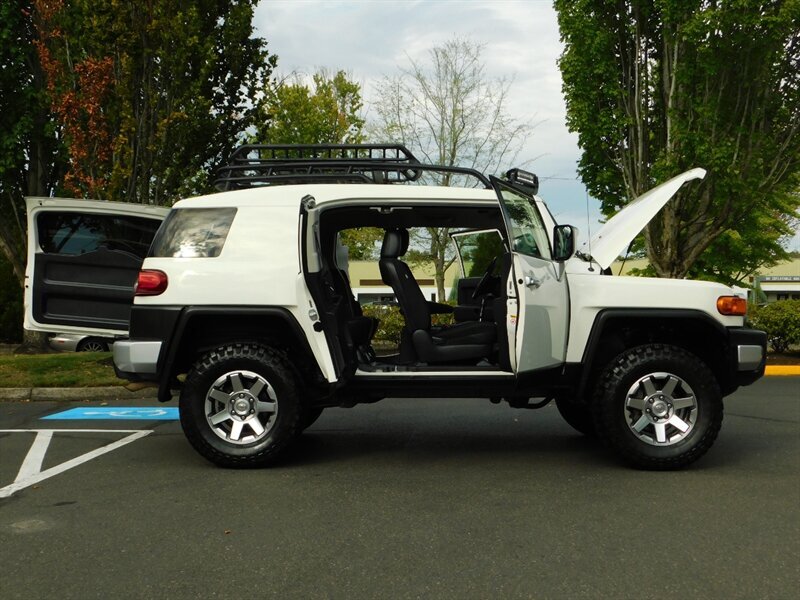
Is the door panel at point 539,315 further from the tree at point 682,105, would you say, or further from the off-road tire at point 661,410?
the tree at point 682,105

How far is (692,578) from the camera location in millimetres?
3459

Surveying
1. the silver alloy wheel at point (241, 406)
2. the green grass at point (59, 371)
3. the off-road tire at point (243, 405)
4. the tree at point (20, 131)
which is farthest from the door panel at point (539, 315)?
the tree at point (20, 131)

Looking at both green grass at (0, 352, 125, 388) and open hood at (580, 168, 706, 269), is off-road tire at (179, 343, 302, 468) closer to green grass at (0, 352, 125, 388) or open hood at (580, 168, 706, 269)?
open hood at (580, 168, 706, 269)

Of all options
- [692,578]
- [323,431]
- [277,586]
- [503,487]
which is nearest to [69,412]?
[323,431]

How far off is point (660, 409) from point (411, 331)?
191 cm

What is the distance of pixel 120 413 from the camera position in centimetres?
876

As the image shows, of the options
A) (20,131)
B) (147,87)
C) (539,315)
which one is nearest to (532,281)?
(539,315)

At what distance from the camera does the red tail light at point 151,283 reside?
5641mm

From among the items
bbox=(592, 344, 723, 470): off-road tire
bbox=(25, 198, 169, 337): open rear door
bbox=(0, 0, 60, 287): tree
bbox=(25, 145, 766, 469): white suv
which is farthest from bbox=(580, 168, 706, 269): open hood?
bbox=(0, 0, 60, 287): tree

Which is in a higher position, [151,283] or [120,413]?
[151,283]

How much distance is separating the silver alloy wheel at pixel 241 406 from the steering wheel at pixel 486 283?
2.24m

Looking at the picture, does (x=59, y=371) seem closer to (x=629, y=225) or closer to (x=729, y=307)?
(x=629, y=225)

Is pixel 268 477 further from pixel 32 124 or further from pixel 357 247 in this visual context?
pixel 357 247

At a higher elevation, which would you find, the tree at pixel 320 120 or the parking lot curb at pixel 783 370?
the tree at pixel 320 120
